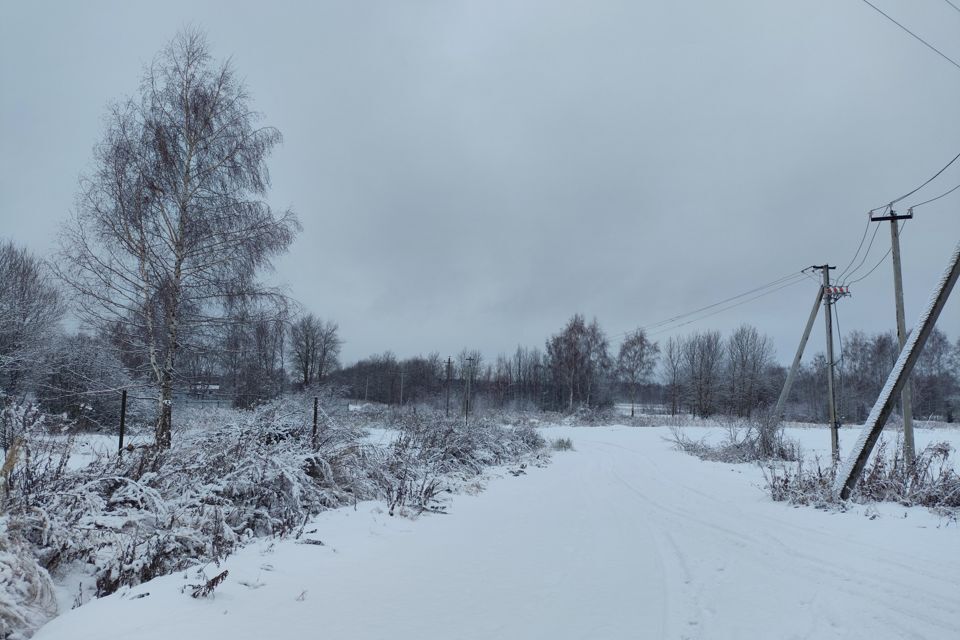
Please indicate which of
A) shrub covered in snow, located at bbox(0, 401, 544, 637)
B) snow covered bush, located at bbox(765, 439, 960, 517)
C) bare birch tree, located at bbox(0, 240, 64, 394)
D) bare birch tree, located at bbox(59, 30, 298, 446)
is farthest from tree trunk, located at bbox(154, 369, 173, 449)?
snow covered bush, located at bbox(765, 439, 960, 517)

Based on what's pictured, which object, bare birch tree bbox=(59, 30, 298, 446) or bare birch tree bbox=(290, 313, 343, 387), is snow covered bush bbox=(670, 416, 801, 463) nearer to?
bare birch tree bbox=(59, 30, 298, 446)

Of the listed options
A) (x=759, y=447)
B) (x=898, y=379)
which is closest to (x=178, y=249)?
(x=898, y=379)

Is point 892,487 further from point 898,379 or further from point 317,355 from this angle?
point 317,355

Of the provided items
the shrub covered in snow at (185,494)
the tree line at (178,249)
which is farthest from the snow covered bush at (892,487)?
the tree line at (178,249)

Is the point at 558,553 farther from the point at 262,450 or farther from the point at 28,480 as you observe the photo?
the point at 28,480

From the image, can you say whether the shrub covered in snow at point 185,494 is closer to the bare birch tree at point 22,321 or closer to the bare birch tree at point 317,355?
the bare birch tree at point 22,321

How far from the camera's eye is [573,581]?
12.4 feet

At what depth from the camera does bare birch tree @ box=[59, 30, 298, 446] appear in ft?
30.1

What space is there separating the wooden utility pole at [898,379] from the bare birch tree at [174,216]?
10893 mm

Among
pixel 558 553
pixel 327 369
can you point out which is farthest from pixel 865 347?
pixel 558 553

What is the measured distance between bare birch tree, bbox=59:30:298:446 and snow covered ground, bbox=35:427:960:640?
6315 mm

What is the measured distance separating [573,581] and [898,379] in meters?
5.70

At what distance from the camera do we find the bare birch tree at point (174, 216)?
919 centimetres

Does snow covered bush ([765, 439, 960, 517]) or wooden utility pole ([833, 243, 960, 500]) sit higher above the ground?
wooden utility pole ([833, 243, 960, 500])
